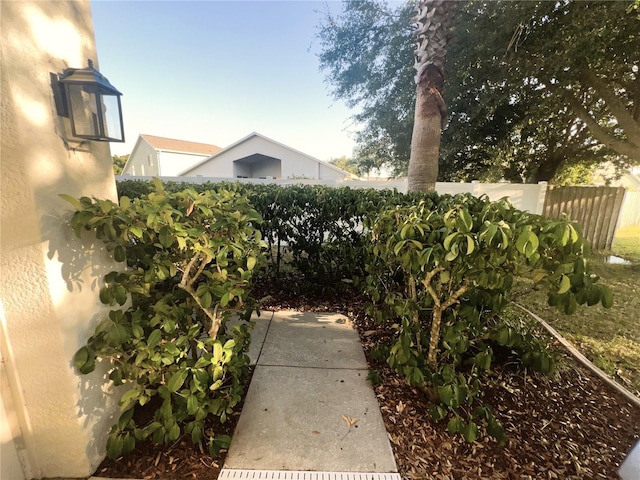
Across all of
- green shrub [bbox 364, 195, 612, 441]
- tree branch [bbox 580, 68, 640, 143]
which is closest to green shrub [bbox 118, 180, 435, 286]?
green shrub [bbox 364, 195, 612, 441]

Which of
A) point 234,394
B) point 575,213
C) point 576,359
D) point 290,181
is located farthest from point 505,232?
point 575,213

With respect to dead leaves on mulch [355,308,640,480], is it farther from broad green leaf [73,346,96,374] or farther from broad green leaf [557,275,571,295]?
broad green leaf [73,346,96,374]

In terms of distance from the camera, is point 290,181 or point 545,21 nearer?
point 545,21

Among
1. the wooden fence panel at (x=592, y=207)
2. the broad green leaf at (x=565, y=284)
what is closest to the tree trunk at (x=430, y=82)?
the broad green leaf at (x=565, y=284)

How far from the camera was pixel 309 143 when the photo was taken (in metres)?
20.9

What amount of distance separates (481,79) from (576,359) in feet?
21.5

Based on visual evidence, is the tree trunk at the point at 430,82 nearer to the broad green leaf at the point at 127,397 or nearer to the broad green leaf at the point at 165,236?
the broad green leaf at the point at 165,236

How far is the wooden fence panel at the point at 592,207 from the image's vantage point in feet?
24.8

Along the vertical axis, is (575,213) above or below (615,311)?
above

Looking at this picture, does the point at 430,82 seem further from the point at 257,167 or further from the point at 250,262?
the point at 257,167

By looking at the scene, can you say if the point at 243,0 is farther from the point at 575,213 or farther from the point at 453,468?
the point at 575,213

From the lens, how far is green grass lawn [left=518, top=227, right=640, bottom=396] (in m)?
2.83

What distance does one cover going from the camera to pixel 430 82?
4.16 meters

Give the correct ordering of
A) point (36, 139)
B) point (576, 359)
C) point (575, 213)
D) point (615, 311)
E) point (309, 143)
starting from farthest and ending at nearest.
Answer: point (309, 143) → point (575, 213) → point (615, 311) → point (576, 359) → point (36, 139)
